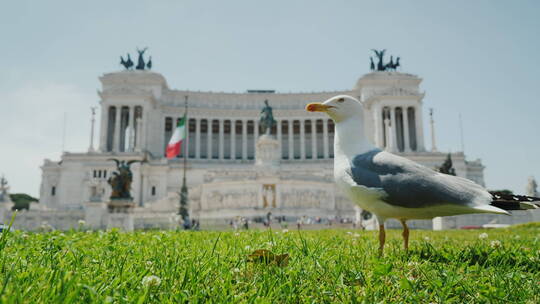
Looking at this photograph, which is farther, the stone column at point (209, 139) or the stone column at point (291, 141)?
the stone column at point (291, 141)

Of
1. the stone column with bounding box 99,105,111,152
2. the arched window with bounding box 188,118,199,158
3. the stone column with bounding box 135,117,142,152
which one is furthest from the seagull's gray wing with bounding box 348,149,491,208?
the arched window with bounding box 188,118,199,158

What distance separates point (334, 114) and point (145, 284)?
3.30m

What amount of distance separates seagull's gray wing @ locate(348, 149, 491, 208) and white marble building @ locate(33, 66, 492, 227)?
37244 millimetres

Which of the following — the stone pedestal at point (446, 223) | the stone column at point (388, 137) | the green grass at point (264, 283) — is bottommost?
the stone pedestal at point (446, 223)

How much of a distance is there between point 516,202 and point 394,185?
1.10 meters

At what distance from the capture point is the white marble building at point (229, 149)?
44.9 meters

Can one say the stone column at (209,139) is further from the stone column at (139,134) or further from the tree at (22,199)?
the tree at (22,199)

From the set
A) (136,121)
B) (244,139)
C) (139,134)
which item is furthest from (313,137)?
(136,121)

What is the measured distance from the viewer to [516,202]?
366cm

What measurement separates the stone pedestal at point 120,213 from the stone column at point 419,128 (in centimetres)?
5882

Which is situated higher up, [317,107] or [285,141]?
[285,141]

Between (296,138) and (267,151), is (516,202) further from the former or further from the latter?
(296,138)

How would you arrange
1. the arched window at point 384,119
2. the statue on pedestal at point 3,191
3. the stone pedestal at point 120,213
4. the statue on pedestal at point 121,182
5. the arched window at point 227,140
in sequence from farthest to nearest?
1. the arched window at point 227,140
2. the arched window at point 384,119
3. the statue on pedestal at point 3,191
4. the statue on pedestal at point 121,182
5. the stone pedestal at point 120,213

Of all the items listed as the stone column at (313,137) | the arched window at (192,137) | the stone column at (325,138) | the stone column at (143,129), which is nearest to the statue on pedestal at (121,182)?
the stone column at (143,129)
